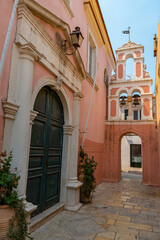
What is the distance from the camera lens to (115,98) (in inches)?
387

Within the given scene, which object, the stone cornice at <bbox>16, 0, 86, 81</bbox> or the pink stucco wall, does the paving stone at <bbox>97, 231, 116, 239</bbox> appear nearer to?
the stone cornice at <bbox>16, 0, 86, 81</bbox>

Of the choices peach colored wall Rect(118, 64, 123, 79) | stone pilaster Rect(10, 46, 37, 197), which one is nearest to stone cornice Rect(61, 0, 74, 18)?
stone pilaster Rect(10, 46, 37, 197)

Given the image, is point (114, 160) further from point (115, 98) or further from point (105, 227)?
point (105, 227)

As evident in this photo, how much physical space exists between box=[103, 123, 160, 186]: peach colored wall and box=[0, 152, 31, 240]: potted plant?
7154 millimetres

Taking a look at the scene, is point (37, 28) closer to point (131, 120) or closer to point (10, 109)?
point (10, 109)

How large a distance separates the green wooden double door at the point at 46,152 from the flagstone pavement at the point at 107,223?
0.50 metres

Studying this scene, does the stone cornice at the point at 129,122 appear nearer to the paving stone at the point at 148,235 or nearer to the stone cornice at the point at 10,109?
the paving stone at the point at 148,235

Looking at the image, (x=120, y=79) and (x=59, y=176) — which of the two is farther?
(x=120, y=79)

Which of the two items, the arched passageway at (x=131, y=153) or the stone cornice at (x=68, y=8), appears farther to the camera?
the arched passageway at (x=131, y=153)

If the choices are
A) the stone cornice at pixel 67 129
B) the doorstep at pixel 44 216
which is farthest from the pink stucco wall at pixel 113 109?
the doorstep at pixel 44 216

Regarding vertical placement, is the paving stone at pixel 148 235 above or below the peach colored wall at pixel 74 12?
below

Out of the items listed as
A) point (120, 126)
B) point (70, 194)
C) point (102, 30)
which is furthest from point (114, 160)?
point (102, 30)

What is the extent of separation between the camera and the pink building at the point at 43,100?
8.55 feet

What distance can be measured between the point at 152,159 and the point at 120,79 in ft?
15.2
